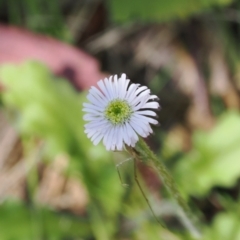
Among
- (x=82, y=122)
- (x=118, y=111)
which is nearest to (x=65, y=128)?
(x=82, y=122)

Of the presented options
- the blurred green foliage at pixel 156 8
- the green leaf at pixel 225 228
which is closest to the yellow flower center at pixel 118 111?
the green leaf at pixel 225 228

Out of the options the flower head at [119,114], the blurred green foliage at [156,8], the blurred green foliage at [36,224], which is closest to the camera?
the flower head at [119,114]

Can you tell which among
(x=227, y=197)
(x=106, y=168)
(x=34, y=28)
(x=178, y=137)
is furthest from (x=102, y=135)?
(x=34, y=28)

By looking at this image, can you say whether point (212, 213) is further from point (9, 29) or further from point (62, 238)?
point (9, 29)

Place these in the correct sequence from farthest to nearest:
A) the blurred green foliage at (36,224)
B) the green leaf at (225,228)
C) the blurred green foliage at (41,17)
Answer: the blurred green foliage at (41,17) → the blurred green foliage at (36,224) → the green leaf at (225,228)

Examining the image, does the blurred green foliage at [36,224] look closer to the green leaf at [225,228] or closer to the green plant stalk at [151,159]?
the green leaf at [225,228]

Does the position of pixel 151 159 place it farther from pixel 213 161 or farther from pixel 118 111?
pixel 213 161

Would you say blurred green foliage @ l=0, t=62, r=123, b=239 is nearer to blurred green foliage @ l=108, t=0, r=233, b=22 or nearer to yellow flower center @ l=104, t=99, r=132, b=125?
blurred green foliage @ l=108, t=0, r=233, b=22

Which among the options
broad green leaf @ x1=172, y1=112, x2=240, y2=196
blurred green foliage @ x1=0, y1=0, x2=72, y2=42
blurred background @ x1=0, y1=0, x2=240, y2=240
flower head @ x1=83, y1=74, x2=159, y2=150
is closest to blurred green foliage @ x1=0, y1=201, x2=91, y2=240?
blurred background @ x1=0, y1=0, x2=240, y2=240

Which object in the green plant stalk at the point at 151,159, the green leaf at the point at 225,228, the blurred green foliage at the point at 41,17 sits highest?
the blurred green foliage at the point at 41,17
